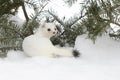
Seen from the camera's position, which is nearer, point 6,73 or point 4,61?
point 6,73

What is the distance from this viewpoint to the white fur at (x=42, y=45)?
107 cm

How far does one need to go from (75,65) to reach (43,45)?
134mm

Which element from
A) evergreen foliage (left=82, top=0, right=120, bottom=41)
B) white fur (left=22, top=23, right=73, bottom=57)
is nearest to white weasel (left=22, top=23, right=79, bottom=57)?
white fur (left=22, top=23, right=73, bottom=57)

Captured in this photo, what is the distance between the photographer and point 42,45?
107 cm

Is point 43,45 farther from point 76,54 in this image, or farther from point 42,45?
point 76,54

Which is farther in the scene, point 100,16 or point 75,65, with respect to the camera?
point 100,16

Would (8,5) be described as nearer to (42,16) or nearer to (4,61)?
(42,16)

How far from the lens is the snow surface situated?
0.90 m

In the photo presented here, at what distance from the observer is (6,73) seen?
36.3 inches

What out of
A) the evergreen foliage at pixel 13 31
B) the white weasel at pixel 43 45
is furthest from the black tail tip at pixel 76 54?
the evergreen foliage at pixel 13 31

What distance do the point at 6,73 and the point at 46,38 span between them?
0.75 ft

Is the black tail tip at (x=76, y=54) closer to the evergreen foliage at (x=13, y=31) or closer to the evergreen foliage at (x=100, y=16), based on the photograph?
the evergreen foliage at (x=100, y=16)

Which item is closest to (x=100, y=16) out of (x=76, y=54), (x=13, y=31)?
(x=76, y=54)

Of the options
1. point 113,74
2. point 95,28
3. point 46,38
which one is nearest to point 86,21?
point 95,28
